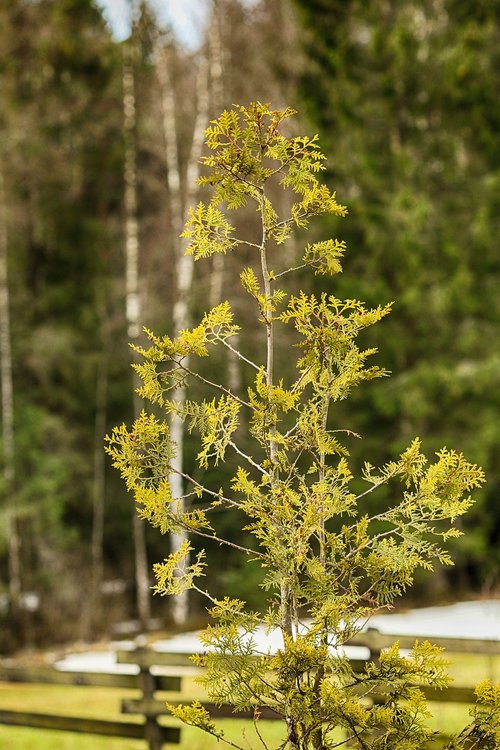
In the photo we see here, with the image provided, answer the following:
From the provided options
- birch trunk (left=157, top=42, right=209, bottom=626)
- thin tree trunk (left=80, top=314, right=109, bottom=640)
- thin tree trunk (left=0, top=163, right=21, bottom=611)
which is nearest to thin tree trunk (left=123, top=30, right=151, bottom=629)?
birch trunk (left=157, top=42, right=209, bottom=626)

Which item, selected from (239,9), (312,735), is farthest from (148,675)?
(239,9)

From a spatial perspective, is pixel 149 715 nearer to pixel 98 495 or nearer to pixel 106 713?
pixel 106 713

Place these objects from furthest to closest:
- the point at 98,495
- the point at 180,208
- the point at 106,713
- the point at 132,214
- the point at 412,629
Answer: the point at 98,495
the point at 180,208
the point at 132,214
the point at 412,629
the point at 106,713

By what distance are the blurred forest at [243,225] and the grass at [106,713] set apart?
4866 mm

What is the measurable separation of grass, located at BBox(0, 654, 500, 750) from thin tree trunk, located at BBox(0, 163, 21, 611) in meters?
3.27

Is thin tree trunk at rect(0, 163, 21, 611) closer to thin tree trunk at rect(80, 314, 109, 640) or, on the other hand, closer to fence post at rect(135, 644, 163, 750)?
thin tree trunk at rect(80, 314, 109, 640)

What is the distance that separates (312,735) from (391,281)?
51.3 feet

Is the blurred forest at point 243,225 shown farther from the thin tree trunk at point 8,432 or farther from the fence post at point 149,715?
the fence post at point 149,715

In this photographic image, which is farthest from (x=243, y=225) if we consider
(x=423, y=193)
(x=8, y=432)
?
(x=8, y=432)

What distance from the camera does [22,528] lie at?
15906mm

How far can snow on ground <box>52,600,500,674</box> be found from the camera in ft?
38.2

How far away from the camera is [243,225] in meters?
18.1

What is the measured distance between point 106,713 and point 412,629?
550 cm

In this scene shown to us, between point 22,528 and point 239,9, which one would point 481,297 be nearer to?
point 239,9
